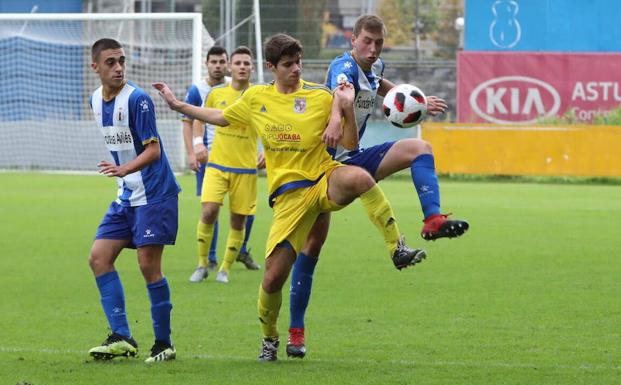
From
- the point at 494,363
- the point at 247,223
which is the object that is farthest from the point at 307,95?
the point at 247,223

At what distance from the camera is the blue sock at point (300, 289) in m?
8.62

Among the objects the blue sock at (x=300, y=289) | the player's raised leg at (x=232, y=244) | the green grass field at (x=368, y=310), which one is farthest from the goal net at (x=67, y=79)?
the blue sock at (x=300, y=289)

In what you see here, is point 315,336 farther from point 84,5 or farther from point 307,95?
point 84,5

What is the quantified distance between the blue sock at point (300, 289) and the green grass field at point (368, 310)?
0.30 meters

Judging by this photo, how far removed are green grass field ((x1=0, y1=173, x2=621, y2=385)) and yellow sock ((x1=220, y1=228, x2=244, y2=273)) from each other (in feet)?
0.63

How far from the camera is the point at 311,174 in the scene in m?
8.16

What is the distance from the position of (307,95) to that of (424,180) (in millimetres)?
929

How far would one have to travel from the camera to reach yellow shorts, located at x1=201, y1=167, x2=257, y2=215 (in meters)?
13.1

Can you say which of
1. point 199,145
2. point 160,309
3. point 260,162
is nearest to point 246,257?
point 260,162

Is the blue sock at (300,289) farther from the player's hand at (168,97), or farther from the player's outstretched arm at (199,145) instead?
the player's outstretched arm at (199,145)

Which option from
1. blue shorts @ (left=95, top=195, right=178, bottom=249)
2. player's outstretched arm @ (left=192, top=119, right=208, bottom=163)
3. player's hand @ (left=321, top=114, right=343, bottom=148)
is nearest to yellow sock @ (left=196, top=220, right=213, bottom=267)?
player's outstretched arm @ (left=192, top=119, right=208, bottom=163)

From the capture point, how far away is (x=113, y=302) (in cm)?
842

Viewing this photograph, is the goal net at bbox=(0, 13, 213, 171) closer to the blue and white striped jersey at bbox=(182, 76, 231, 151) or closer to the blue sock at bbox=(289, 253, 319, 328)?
the blue and white striped jersey at bbox=(182, 76, 231, 151)

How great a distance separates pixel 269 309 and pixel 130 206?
115 cm
